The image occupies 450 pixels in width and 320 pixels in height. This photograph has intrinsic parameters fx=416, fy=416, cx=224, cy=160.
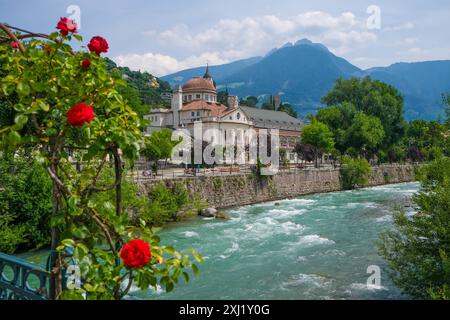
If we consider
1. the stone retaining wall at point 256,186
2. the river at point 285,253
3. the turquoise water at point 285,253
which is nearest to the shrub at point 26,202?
the river at point 285,253

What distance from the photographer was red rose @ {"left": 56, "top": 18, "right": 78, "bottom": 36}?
330 centimetres

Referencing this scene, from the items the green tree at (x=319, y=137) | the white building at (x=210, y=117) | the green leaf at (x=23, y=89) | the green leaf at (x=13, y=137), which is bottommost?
the green leaf at (x=13, y=137)

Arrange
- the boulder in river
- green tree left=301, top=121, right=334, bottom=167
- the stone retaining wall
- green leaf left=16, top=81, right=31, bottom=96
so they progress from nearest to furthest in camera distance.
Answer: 1. green leaf left=16, top=81, right=31, bottom=96
2. the boulder in river
3. the stone retaining wall
4. green tree left=301, top=121, right=334, bottom=167

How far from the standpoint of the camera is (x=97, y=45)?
3.36 meters

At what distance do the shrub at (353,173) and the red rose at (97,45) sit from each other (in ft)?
147

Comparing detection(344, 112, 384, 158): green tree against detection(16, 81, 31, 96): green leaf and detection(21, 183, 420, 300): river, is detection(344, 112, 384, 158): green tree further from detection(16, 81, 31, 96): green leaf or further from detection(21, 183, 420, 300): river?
detection(16, 81, 31, 96): green leaf

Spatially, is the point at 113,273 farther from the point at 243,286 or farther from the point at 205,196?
the point at 205,196

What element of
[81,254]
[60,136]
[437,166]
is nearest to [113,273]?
[81,254]

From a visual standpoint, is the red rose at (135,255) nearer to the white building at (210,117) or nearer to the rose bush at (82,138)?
the rose bush at (82,138)

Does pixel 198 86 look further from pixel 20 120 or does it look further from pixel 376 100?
pixel 20 120

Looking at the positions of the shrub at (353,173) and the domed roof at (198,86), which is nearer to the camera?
the shrub at (353,173)

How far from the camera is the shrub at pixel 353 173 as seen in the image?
151 feet

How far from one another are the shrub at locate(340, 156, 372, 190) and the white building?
A: 64.4 ft

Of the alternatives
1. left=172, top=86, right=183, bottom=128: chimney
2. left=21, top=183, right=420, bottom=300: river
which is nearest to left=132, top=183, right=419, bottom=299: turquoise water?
left=21, top=183, right=420, bottom=300: river
